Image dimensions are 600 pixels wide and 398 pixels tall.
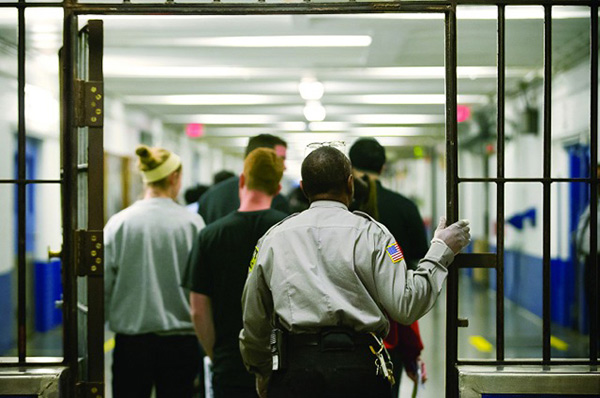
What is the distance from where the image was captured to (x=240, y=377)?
3.45 m

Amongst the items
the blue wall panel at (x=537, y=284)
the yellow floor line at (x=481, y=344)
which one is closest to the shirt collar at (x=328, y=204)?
the yellow floor line at (x=481, y=344)

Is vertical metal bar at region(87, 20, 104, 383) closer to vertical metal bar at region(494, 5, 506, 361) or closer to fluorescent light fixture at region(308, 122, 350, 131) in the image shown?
vertical metal bar at region(494, 5, 506, 361)

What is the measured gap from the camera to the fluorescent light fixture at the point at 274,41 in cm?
786

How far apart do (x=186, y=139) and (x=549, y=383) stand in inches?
728

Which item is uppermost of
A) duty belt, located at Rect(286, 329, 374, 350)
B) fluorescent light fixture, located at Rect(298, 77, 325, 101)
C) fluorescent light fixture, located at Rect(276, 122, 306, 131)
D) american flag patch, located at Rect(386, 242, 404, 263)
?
fluorescent light fixture, located at Rect(276, 122, 306, 131)

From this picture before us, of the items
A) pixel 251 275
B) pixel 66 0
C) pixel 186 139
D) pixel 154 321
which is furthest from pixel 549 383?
pixel 186 139

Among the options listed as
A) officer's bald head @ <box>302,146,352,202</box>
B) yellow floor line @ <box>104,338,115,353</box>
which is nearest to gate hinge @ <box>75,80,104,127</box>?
officer's bald head @ <box>302,146,352,202</box>

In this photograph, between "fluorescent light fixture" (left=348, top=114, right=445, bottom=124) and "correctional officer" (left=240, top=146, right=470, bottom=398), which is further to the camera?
"fluorescent light fixture" (left=348, top=114, right=445, bottom=124)

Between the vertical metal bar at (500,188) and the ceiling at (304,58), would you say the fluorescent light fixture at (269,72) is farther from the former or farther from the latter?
the vertical metal bar at (500,188)

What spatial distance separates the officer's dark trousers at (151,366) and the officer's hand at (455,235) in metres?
1.83

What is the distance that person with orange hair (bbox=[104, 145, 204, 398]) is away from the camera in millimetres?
3775

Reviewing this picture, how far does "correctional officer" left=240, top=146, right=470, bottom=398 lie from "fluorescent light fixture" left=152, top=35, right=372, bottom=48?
5505mm

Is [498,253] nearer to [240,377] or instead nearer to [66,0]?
[240,377]

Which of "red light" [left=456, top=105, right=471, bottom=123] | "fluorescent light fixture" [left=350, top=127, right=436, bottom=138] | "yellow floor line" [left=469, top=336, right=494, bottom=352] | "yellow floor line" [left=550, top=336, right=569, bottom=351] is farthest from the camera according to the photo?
"fluorescent light fixture" [left=350, top=127, right=436, bottom=138]
